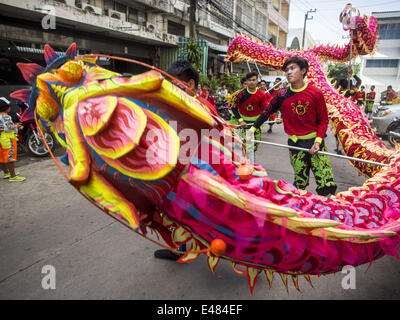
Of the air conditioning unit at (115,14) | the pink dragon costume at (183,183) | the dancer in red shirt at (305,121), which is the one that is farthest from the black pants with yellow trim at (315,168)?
the air conditioning unit at (115,14)

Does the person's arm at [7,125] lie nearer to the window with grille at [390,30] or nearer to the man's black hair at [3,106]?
the man's black hair at [3,106]

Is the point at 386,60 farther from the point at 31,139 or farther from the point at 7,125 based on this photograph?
the point at 7,125

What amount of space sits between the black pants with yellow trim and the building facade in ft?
109

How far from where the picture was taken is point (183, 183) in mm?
1110

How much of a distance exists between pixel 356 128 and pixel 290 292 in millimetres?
1635

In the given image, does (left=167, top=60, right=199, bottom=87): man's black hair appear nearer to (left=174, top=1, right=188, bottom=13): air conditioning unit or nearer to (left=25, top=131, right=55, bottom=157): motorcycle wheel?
(left=25, top=131, right=55, bottom=157): motorcycle wheel

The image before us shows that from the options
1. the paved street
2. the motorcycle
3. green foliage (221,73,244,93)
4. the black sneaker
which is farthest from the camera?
green foliage (221,73,244,93)

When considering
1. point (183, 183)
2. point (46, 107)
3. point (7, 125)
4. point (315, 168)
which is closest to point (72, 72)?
point (46, 107)

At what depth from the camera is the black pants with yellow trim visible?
2.63 metres

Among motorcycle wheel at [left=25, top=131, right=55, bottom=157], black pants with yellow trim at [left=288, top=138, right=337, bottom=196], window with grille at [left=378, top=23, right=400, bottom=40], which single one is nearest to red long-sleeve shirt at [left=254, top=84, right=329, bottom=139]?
black pants with yellow trim at [left=288, top=138, right=337, bottom=196]

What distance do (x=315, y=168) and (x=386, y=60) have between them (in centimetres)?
3619

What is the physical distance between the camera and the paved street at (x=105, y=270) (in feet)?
6.17

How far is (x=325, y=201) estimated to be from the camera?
1428 millimetres
